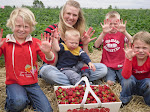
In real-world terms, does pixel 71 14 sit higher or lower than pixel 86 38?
higher

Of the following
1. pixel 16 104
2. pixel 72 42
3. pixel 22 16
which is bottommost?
pixel 16 104

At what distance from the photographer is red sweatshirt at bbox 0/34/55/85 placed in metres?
2.42

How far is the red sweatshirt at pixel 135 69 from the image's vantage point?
2504 millimetres

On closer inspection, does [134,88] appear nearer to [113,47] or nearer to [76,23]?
[113,47]

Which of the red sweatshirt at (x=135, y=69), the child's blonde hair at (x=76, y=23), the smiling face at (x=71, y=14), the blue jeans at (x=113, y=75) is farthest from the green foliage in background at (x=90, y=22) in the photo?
the red sweatshirt at (x=135, y=69)

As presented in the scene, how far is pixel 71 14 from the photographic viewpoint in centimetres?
334

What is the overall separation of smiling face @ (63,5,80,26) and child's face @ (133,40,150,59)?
1.28m

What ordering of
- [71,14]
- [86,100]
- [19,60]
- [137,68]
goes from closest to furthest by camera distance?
[86,100] → [19,60] → [137,68] → [71,14]

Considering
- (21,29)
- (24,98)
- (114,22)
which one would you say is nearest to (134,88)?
(114,22)

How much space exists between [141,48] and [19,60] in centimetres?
169

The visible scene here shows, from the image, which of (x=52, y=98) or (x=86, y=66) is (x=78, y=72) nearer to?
(x=86, y=66)

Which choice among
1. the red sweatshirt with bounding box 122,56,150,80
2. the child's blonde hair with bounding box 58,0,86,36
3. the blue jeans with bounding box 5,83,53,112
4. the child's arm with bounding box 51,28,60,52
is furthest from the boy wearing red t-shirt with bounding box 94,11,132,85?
the blue jeans with bounding box 5,83,53,112

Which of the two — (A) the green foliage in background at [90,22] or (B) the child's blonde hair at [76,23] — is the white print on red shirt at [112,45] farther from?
(A) the green foliage in background at [90,22]

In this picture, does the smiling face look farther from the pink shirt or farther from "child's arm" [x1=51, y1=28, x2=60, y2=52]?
the pink shirt
